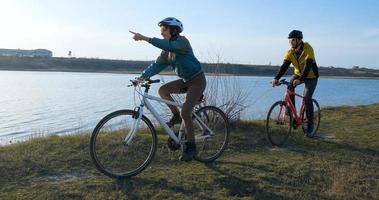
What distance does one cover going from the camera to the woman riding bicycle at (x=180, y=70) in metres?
6.66

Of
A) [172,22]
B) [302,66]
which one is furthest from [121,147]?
[302,66]

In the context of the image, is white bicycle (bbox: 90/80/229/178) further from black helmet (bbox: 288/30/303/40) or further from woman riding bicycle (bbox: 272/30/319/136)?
black helmet (bbox: 288/30/303/40)

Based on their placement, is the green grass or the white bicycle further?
the white bicycle

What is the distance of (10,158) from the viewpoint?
7.11 metres

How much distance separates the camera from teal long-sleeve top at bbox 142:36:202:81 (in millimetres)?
6531

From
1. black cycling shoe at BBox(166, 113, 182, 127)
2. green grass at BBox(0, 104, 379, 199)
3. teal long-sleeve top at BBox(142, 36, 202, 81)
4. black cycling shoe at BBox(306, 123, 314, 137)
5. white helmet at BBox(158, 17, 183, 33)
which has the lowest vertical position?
green grass at BBox(0, 104, 379, 199)

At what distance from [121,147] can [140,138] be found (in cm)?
74

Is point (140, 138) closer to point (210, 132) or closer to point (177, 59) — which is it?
point (210, 132)

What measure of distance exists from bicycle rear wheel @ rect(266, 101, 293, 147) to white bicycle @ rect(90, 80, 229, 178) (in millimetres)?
1803

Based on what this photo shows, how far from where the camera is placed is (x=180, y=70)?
22.9 ft

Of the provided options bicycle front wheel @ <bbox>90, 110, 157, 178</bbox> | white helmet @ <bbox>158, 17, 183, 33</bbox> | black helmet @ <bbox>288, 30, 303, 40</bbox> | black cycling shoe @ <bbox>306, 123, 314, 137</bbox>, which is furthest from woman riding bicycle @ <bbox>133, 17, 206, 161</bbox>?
black cycling shoe @ <bbox>306, 123, 314, 137</bbox>

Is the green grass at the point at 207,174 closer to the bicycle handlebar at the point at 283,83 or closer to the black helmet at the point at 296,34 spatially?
the bicycle handlebar at the point at 283,83

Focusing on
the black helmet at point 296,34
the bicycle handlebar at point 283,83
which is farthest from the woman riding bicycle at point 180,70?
the black helmet at point 296,34

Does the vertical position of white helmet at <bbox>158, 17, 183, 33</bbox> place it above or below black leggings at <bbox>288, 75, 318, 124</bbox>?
above
